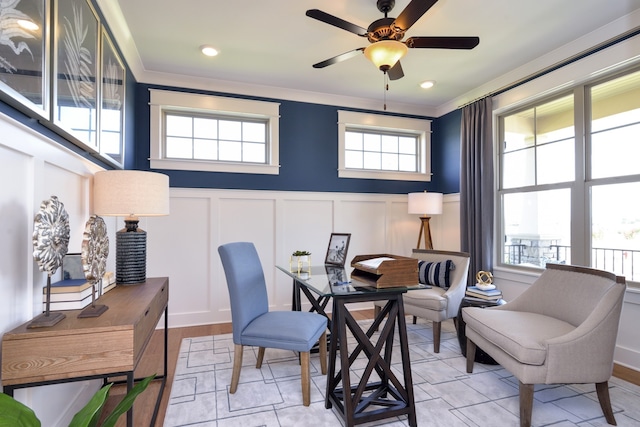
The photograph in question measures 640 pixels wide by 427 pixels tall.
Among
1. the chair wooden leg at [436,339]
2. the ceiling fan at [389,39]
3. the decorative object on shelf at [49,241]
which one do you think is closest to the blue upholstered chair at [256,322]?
the decorative object on shelf at [49,241]

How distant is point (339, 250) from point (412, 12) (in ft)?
5.93

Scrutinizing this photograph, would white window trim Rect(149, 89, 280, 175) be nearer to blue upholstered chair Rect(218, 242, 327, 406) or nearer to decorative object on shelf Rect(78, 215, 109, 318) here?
blue upholstered chair Rect(218, 242, 327, 406)

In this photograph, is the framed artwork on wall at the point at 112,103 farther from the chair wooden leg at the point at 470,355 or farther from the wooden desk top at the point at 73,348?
the chair wooden leg at the point at 470,355

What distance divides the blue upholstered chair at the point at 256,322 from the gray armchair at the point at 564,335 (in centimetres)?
115

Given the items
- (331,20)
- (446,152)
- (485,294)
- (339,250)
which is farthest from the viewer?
(446,152)

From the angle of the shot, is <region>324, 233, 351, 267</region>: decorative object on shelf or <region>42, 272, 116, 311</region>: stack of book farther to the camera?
<region>324, 233, 351, 267</region>: decorative object on shelf

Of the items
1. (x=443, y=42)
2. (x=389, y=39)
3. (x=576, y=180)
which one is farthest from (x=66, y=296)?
(x=576, y=180)

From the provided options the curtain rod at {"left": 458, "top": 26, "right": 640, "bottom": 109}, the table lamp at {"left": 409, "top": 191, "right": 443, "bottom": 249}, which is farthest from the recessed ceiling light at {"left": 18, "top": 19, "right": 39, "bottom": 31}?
the curtain rod at {"left": 458, "top": 26, "right": 640, "bottom": 109}

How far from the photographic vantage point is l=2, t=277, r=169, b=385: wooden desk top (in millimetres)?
1162

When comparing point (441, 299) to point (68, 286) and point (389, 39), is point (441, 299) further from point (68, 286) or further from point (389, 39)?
point (68, 286)

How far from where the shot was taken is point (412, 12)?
1923mm

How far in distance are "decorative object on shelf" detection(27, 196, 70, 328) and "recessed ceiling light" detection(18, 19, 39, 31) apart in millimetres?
660

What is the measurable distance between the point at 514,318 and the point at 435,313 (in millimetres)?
749

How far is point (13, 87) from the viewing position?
3.99 feet
